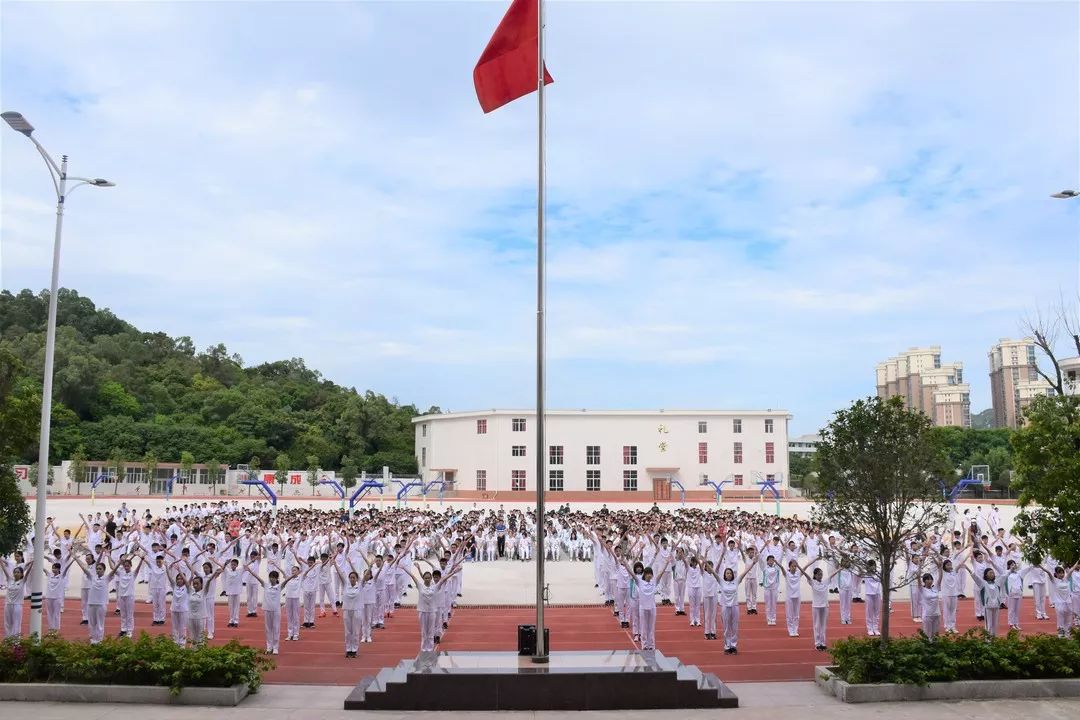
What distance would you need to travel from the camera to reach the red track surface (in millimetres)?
12375

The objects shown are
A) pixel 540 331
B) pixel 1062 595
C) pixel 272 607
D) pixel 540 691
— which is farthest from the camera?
pixel 1062 595

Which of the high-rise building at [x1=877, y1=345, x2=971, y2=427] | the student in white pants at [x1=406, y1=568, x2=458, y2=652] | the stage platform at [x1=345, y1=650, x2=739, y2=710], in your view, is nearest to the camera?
the stage platform at [x1=345, y1=650, x2=739, y2=710]

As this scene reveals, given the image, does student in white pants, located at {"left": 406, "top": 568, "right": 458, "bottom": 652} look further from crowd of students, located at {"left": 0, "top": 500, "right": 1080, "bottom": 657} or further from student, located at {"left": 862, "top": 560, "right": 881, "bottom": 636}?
student, located at {"left": 862, "top": 560, "right": 881, "bottom": 636}

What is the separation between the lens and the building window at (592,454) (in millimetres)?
68688

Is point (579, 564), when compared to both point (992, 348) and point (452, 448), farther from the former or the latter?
point (992, 348)

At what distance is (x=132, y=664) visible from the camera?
1055 centimetres

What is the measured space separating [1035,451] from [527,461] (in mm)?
56822

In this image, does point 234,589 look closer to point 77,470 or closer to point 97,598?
point 97,598

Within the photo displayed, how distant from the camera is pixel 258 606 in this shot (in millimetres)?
18172

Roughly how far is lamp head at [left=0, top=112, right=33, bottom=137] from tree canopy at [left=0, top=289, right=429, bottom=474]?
Result: 5718cm

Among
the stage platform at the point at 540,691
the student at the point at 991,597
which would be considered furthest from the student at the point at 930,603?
the stage platform at the point at 540,691

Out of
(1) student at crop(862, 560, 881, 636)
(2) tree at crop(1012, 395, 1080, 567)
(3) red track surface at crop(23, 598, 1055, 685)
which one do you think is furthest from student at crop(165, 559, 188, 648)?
(2) tree at crop(1012, 395, 1080, 567)

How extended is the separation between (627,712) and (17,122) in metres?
11.9

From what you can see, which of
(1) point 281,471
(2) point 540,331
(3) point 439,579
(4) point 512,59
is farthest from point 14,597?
(1) point 281,471
